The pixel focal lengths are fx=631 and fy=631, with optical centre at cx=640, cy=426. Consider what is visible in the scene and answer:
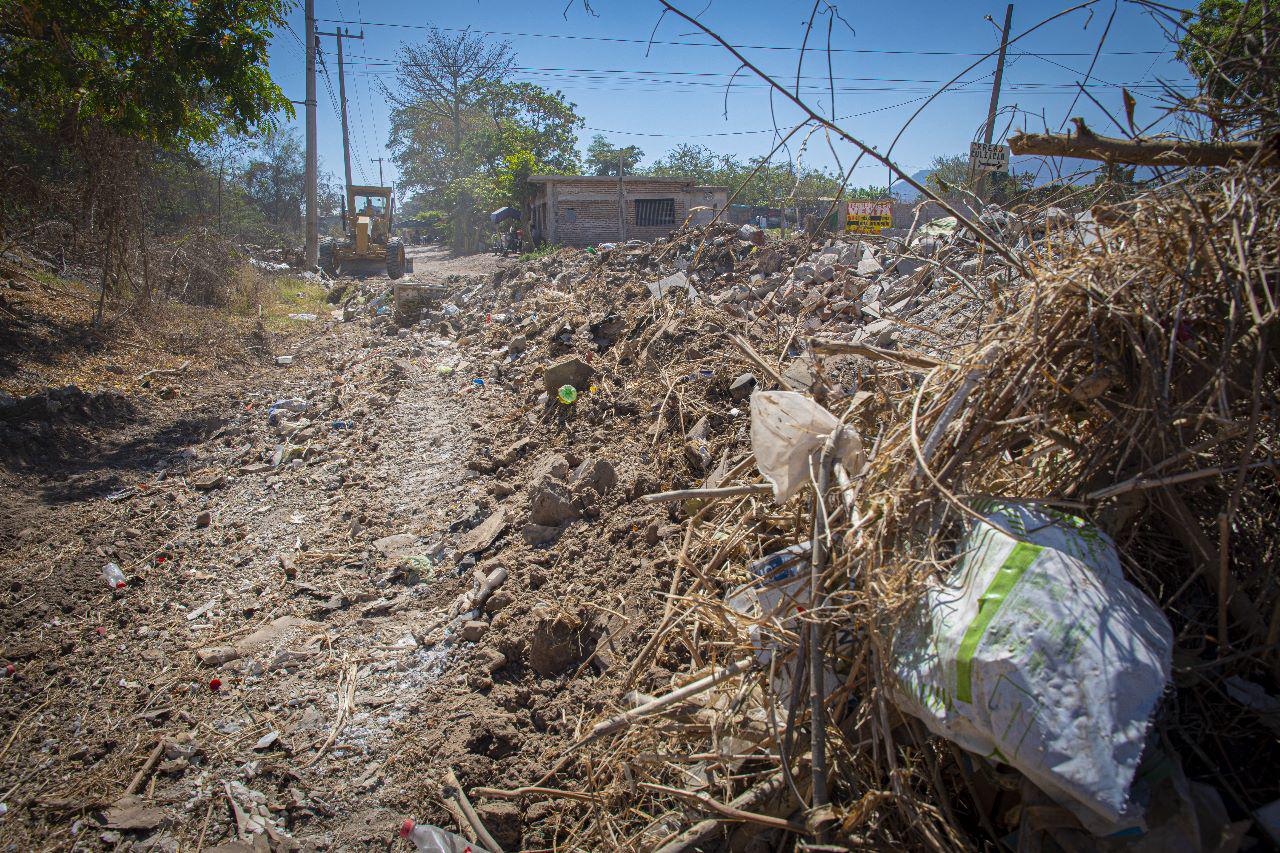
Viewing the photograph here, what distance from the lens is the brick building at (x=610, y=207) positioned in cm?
2339

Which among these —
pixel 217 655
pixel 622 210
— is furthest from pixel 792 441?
pixel 622 210

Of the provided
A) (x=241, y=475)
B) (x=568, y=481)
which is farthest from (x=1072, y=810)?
(x=241, y=475)

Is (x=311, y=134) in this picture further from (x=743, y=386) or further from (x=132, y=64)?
(x=743, y=386)

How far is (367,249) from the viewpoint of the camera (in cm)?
2116

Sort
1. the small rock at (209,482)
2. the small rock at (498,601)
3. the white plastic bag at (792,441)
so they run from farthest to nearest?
the small rock at (209,482) < the small rock at (498,601) < the white plastic bag at (792,441)

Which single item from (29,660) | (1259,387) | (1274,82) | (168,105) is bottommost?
(29,660)

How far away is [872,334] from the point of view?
546cm

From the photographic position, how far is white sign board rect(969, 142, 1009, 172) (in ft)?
7.22

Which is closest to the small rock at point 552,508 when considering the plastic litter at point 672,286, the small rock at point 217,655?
the small rock at point 217,655

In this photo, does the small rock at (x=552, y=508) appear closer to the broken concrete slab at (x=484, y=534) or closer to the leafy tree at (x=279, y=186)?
the broken concrete slab at (x=484, y=534)

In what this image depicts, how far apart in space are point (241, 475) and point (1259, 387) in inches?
264

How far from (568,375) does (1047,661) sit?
16.5ft

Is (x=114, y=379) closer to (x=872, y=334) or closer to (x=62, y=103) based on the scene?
(x=62, y=103)

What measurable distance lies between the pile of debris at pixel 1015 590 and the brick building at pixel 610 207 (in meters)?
22.4
